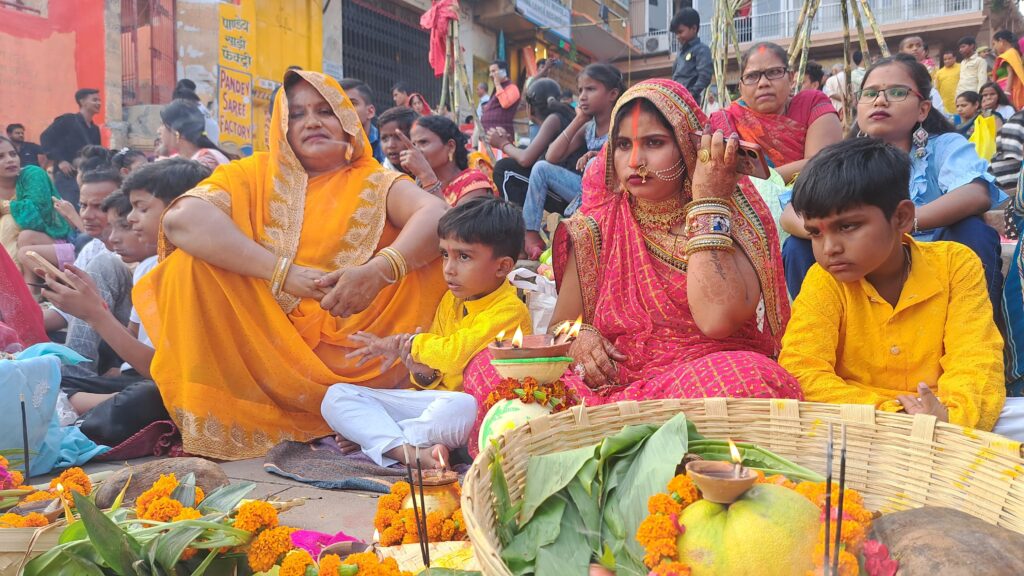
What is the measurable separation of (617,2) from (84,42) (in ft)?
58.6

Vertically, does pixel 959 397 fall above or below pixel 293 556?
above

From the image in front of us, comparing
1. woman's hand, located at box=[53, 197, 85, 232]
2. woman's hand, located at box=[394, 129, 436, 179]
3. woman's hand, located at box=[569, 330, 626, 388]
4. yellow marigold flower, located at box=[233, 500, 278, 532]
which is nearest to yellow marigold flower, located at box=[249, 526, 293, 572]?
yellow marigold flower, located at box=[233, 500, 278, 532]

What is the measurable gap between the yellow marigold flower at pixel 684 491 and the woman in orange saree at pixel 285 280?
7.96 feet

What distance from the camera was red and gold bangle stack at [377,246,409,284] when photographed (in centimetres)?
355

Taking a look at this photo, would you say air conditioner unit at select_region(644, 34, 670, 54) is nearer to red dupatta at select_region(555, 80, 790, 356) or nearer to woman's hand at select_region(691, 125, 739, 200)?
red dupatta at select_region(555, 80, 790, 356)

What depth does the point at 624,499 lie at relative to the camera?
4.62 feet

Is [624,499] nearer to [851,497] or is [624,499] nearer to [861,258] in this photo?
[851,497]

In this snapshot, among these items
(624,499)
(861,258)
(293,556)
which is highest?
(861,258)

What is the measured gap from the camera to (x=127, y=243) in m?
4.48

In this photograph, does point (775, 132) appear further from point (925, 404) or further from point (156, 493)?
point (156, 493)

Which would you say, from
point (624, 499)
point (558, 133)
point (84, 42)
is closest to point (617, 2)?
point (84, 42)

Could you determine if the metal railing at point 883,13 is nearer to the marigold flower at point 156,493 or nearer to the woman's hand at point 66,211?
the woman's hand at point 66,211

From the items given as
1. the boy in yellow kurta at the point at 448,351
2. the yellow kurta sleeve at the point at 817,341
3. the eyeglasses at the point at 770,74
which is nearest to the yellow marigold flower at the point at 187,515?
the boy in yellow kurta at the point at 448,351

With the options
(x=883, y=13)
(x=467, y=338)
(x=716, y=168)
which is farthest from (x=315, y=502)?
(x=883, y=13)
